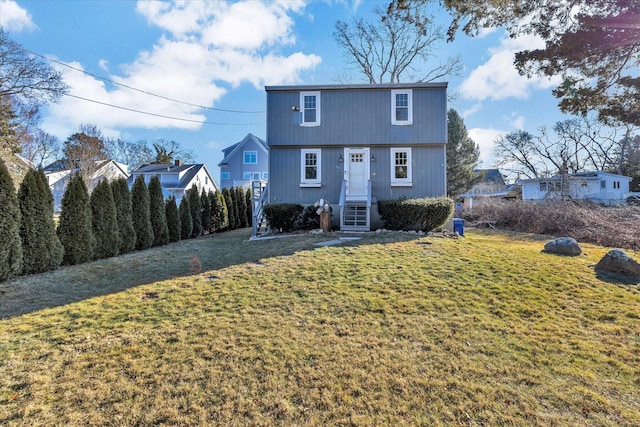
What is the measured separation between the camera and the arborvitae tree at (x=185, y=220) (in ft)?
41.1

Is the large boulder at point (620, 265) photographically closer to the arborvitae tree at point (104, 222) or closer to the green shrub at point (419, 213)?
the green shrub at point (419, 213)

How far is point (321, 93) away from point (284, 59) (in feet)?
12.5

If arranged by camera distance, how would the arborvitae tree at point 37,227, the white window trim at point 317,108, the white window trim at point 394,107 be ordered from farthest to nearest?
1. the white window trim at point 317,108
2. the white window trim at point 394,107
3. the arborvitae tree at point 37,227

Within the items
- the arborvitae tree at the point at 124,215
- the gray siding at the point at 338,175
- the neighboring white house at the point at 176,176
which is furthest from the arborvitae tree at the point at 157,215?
the neighboring white house at the point at 176,176

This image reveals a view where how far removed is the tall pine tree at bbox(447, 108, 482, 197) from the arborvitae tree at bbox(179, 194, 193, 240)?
23.5 m

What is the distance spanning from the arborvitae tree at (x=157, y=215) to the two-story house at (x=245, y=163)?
1709 centimetres

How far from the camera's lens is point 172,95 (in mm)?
17891

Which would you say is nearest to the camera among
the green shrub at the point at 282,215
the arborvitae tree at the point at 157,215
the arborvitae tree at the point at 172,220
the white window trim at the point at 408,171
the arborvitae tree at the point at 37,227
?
the arborvitae tree at the point at 37,227

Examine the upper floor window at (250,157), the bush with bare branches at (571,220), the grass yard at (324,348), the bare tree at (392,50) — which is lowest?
the grass yard at (324,348)

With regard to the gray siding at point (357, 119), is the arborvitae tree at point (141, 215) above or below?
below

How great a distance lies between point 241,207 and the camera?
18469 millimetres

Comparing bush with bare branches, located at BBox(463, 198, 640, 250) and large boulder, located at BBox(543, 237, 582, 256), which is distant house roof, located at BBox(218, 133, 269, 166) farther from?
large boulder, located at BBox(543, 237, 582, 256)

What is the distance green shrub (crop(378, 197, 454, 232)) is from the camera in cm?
1014

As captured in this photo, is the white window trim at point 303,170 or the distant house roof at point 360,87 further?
the white window trim at point 303,170
